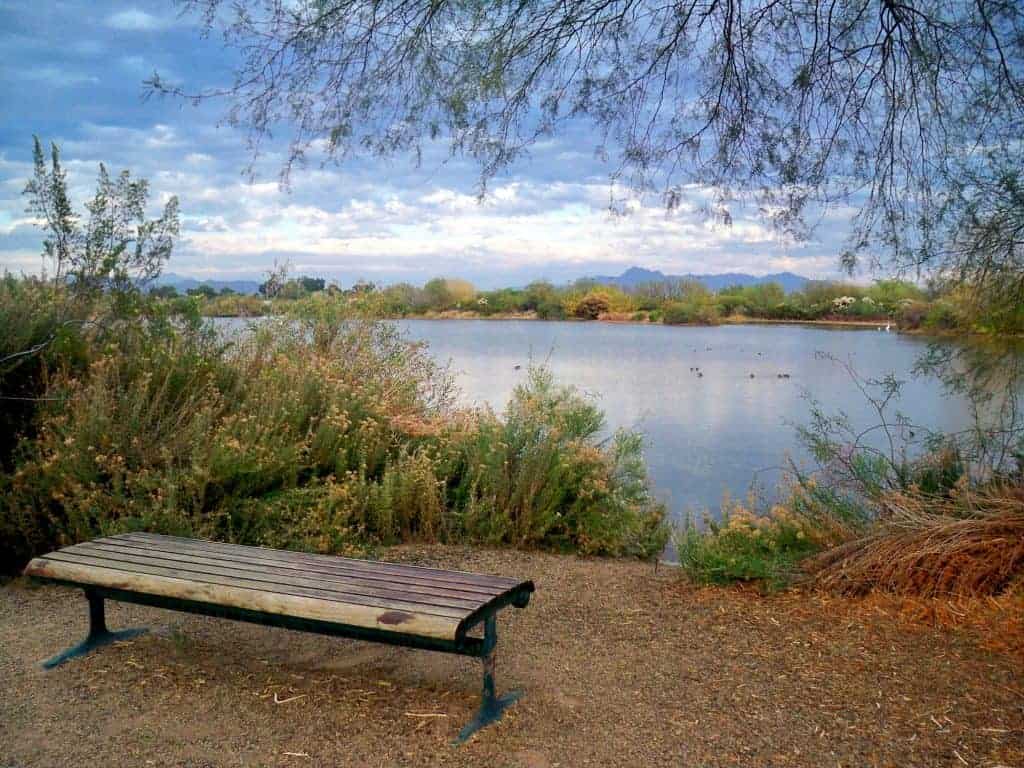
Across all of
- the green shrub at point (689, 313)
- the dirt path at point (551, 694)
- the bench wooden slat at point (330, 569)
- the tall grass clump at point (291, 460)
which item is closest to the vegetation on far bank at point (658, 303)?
the green shrub at point (689, 313)

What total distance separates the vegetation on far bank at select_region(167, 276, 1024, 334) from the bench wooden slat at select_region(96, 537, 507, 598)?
3.86 metres

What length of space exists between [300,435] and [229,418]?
0.83 meters

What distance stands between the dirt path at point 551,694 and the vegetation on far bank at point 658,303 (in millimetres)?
2643

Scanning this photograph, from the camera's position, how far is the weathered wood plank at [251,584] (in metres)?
3.41

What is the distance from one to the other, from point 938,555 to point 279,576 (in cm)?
370

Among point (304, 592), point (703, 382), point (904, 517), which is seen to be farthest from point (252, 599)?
point (703, 382)

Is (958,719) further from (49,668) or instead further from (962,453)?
(49,668)

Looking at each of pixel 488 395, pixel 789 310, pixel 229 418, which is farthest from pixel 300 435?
pixel 789 310

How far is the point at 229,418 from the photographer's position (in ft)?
20.8

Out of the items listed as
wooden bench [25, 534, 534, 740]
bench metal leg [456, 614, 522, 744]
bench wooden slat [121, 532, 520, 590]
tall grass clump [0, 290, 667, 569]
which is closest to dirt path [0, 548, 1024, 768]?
bench metal leg [456, 614, 522, 744]

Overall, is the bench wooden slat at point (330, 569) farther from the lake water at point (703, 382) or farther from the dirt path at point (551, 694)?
the lake water at point (703, 382)

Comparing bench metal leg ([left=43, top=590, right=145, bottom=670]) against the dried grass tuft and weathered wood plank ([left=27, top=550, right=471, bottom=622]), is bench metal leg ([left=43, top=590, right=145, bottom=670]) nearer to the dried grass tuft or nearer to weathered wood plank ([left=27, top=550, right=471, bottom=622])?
weathered wood plank ([left=27, top=550, right=471, bottom=622])

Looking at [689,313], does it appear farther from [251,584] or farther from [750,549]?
[251,584]

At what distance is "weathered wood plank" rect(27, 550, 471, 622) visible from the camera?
3412 millimetres
